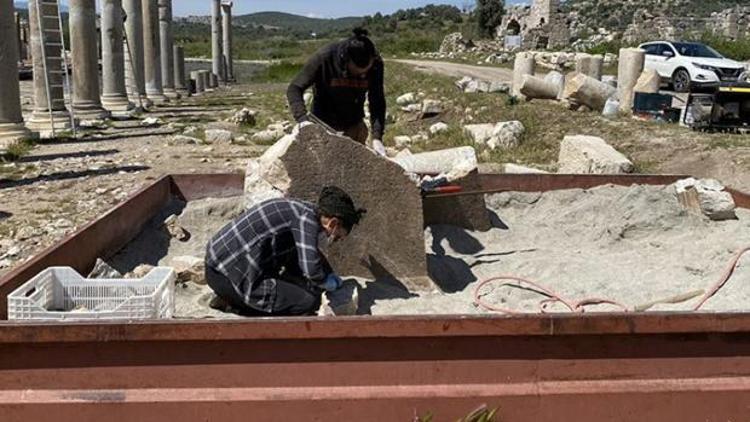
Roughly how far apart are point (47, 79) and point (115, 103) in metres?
4.36

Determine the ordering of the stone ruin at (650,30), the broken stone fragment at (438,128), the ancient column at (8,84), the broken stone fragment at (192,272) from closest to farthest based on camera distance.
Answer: the broken stone fragment at (192,272)
the ancient column at (8,84)
the broken stone fragment at (438,128)
the stone ruin at (650,30)

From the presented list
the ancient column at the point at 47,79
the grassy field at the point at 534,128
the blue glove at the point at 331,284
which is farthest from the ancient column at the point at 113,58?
the blue glove at the point at 331,284

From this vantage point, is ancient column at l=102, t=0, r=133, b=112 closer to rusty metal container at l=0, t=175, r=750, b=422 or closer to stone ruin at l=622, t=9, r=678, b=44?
rusty metal container at l=0, t=175, r=750, b=422

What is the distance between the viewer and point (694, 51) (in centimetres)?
2248

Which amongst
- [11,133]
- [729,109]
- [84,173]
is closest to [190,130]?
[11,133]

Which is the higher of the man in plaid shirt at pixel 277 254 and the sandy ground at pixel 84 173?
the man in plaid shirt at pixel 277 254

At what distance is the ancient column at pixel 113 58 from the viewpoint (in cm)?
2005

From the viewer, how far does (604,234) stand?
6.47m

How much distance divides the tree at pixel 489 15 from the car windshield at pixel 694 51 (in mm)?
39077

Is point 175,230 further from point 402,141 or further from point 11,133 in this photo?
point 11,133

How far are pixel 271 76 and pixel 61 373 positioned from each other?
45.6 meters

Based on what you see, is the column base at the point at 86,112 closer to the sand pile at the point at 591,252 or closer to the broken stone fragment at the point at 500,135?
the broken stone fragment at the point at 500,135

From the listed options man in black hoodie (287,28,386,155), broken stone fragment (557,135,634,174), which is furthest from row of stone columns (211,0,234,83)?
man in black hoodie (287,28,386,155)

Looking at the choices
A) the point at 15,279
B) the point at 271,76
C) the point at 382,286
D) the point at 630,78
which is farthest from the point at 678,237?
the point at 271,76
